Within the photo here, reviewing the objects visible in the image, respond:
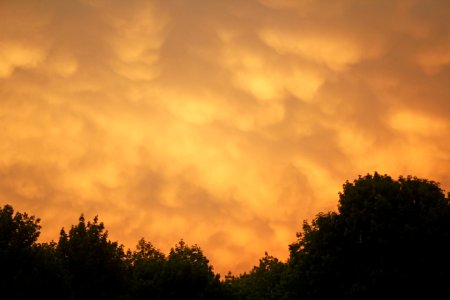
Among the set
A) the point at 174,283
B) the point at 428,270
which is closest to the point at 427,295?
the point at 428,270

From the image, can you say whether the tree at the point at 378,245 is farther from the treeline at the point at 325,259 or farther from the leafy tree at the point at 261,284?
the leafy tree at the point at 261,284

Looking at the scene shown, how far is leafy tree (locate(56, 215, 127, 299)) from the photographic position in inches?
1631

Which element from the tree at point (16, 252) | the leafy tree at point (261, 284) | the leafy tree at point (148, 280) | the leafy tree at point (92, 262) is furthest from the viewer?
the leafy tree at point (261, 284)

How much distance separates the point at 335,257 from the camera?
152 feet

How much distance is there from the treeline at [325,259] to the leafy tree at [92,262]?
0.08 meters

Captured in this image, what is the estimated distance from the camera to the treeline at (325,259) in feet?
129

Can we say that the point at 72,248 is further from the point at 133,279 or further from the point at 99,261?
the point at 133,279

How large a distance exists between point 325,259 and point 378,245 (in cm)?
471

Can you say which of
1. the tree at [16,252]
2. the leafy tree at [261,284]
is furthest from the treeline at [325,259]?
the leafy tree at [261,284]

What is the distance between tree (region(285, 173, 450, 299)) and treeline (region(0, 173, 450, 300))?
82 millimetres

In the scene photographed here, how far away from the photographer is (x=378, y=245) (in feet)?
148

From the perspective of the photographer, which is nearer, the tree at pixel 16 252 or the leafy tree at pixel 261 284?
the tree at pixel 16 252

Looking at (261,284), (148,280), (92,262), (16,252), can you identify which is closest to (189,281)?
(148,280)

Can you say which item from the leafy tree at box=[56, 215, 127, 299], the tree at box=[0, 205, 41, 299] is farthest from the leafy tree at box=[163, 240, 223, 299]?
the tree at box=[0, 205, 41, 299]
